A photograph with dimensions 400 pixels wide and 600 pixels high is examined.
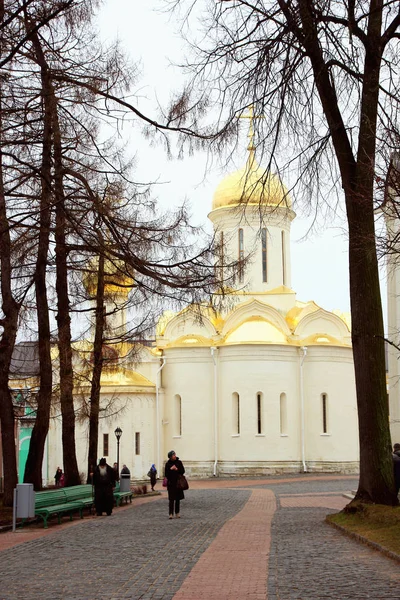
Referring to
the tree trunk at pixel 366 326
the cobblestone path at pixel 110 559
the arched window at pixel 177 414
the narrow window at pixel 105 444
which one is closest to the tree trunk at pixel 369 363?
the tree trunk at pixel 366 326

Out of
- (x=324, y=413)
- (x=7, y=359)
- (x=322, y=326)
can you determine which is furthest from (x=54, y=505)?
(x=322, y=326)

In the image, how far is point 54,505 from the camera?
66.8ft

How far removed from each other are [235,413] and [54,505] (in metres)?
29.9

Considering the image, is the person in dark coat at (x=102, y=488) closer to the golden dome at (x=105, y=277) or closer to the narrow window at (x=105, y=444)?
the golden dome at (x=105, y=277)

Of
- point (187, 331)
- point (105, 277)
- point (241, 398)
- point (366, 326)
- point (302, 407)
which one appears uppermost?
point (187, 331)

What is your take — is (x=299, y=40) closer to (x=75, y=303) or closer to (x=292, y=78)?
(x=292, y=78)

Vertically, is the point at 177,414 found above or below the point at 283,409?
below

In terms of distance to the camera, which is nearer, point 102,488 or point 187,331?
point 102,488

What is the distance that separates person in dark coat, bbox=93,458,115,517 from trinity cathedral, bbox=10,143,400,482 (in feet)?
86.8

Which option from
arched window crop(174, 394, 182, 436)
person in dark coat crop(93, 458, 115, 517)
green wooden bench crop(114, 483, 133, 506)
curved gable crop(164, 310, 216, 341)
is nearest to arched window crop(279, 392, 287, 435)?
curved gable crop(164, 310, 216, 341)

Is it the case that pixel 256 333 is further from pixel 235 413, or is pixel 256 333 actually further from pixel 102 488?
pixel 102 488

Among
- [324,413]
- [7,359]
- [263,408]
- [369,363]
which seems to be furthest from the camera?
[324,413]

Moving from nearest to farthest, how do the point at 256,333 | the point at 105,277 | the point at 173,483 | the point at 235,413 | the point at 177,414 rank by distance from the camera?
the point at 173,483, the point at 105,277, the point at 235,413, the point at 256,333, the point at 177,414

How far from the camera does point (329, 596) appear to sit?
876cm
